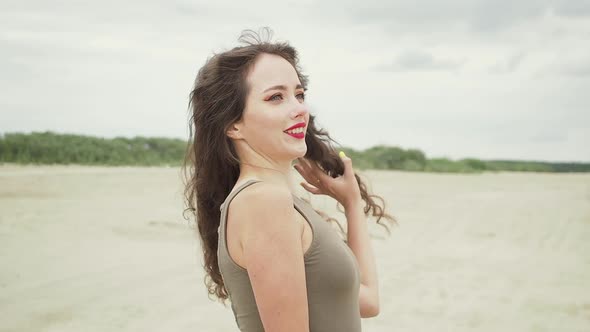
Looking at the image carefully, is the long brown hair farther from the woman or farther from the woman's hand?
the woman's hand

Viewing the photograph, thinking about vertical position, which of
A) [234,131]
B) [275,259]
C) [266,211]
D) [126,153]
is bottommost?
[126,153]

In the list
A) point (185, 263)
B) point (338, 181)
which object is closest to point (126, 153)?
point (185, 263)

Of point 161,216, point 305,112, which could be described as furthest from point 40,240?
point 305,112

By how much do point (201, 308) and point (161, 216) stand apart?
3870 millimetres

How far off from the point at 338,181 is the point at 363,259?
35 centimetres

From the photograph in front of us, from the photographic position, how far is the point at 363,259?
6.94 feet

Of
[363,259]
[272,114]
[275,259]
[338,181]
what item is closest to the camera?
[275,259]

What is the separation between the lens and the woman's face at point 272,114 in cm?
175

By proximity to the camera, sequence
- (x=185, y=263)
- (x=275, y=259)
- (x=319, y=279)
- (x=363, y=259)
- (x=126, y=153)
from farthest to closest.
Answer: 1. (x=126, y=153)
2. (x=185, y=263)
3. (x=363, y=259)
4. (x=319, y=279)
5. (x=275, y=259)

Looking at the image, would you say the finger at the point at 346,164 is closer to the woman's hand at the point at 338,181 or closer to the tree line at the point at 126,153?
the woman's hand at the point at 338,181

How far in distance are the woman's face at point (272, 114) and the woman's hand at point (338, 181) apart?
51 cm

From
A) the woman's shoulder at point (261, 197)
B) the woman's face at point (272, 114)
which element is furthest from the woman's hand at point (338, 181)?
the woman's shoulder at point (261, 197)

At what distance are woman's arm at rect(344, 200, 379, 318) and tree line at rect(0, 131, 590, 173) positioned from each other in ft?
38.8

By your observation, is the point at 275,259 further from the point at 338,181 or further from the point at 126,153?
the point at 126,153
